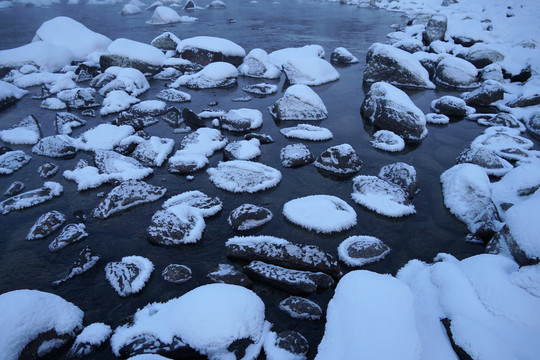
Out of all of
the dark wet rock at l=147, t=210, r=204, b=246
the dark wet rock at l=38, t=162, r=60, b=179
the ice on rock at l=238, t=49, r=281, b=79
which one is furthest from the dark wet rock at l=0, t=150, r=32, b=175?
the ice on rock at l=238, t=49, r=281, b=79

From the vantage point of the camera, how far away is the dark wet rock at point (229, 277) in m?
3.79

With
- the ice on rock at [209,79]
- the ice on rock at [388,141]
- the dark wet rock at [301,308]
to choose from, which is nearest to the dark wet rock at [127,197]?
the dark wet rock at [301,308]

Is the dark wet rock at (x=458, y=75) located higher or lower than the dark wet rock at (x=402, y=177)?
higher

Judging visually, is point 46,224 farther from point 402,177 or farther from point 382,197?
point 402,177

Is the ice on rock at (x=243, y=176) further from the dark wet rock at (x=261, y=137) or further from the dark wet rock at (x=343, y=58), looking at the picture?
the dark wet rock at (x=343, y=58)

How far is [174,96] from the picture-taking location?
8969 millimetres

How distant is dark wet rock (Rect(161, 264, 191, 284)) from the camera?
12.7 feet

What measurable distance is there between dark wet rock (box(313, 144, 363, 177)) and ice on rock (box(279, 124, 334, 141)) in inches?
39.7

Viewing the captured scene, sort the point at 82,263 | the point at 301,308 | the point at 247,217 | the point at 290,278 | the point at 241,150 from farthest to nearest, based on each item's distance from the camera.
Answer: the point at 241,150
the point at 247,217
the point at 82,263
the point at 290,278
the point at 301,308

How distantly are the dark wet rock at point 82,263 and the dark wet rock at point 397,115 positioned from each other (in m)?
6.34

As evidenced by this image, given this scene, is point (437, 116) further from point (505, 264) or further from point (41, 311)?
point (41, 311)

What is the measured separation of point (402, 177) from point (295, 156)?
6.31ft

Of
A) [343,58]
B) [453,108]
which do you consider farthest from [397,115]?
[343,58]

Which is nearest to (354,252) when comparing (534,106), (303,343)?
(303,343)
